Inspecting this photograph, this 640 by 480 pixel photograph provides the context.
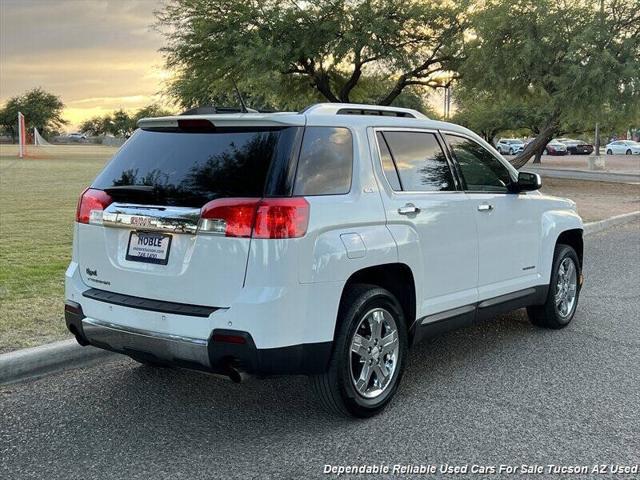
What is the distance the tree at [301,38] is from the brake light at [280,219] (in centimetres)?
1981

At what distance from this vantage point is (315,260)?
3.76 meters

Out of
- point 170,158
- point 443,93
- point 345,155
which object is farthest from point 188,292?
point 443,93

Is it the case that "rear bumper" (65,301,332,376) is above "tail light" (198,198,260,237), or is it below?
below

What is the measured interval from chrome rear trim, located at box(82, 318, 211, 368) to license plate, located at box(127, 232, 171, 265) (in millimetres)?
407

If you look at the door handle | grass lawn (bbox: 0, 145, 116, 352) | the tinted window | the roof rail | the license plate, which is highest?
the roof rail

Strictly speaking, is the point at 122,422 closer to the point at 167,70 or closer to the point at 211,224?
the point at 211,224

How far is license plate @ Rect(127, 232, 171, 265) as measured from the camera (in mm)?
3869

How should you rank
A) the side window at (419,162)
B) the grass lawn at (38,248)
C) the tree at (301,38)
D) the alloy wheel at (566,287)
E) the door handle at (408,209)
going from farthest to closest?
the tree at (301,38) < the alloy wheel at (566,287) < the grass lawn at (38,248) < the side window at (419,162) < the door handle at (408,209)

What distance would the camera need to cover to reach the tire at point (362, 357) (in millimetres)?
3983

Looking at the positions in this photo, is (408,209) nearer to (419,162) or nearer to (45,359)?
(419,162)

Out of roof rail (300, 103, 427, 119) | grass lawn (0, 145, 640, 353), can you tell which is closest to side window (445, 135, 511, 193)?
roof rail (300, 103, 427, 119)

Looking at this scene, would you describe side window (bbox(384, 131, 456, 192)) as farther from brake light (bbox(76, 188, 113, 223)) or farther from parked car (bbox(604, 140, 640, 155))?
parked car (bbox(604, 140, 640, 155))

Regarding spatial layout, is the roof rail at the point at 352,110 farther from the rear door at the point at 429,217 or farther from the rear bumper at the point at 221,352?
the rear bumper at the point at 221,352

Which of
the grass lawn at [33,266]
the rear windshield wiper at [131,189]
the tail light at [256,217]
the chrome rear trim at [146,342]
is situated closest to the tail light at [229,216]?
the tail light at [256,217]
